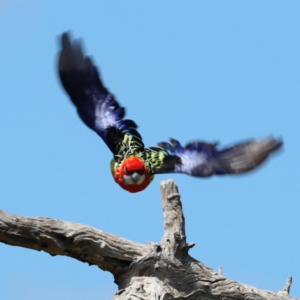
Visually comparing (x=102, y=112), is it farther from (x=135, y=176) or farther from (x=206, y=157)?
(x=206, y=157)

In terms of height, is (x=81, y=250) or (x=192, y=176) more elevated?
(x=192, y=176)

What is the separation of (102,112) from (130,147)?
490 mm

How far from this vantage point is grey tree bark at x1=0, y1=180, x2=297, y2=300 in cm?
705

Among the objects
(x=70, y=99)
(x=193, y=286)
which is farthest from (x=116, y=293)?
(x=70, y=99)

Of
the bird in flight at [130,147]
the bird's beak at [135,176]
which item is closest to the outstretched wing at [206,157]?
the bird in flight at [130,147]

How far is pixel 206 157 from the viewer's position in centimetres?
847

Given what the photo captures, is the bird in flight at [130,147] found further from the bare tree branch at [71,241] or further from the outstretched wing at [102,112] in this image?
the bare tree branch at [71,241]

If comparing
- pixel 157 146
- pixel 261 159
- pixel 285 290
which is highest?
pixel 157 146

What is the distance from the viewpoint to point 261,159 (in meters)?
7.90

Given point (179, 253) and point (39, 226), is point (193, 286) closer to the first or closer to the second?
point (179, 253)

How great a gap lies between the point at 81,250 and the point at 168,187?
3.42 feet

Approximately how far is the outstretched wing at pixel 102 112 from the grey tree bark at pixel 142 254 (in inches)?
50.9

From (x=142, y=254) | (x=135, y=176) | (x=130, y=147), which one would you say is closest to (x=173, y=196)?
(x=142, y=254)

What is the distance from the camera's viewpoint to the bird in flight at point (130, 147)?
26.5 feet
